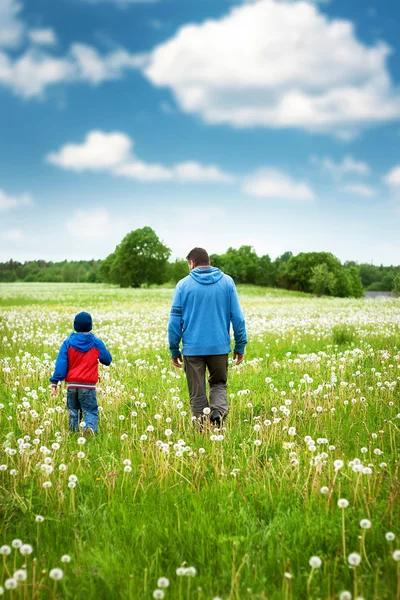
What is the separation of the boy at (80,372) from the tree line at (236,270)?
1036 inches

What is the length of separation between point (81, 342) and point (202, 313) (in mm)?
1620

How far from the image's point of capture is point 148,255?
80.2m

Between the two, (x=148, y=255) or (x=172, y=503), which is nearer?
(x=172, y=503)

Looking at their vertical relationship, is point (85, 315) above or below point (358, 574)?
above

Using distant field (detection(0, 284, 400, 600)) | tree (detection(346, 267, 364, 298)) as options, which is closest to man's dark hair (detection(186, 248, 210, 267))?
distant field (detection(0, 284, 400, 600))

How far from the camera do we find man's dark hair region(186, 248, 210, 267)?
612 centimetres

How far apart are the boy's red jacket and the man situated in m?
1.04

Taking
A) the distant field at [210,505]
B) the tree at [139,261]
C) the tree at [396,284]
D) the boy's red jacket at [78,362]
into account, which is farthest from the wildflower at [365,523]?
the tree at [139,261]

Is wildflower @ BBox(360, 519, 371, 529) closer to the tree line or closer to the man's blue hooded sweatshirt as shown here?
the man's blue hooded sweatshirt

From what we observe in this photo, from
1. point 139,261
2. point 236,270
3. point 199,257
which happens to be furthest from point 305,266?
point 199,257

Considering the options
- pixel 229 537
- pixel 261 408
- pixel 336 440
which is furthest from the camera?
pixel 261 408

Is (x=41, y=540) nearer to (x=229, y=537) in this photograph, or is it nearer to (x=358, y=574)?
(x=229, y=537)

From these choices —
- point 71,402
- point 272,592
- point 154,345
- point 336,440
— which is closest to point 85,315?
point 71,402

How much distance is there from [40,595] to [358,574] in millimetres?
1967
